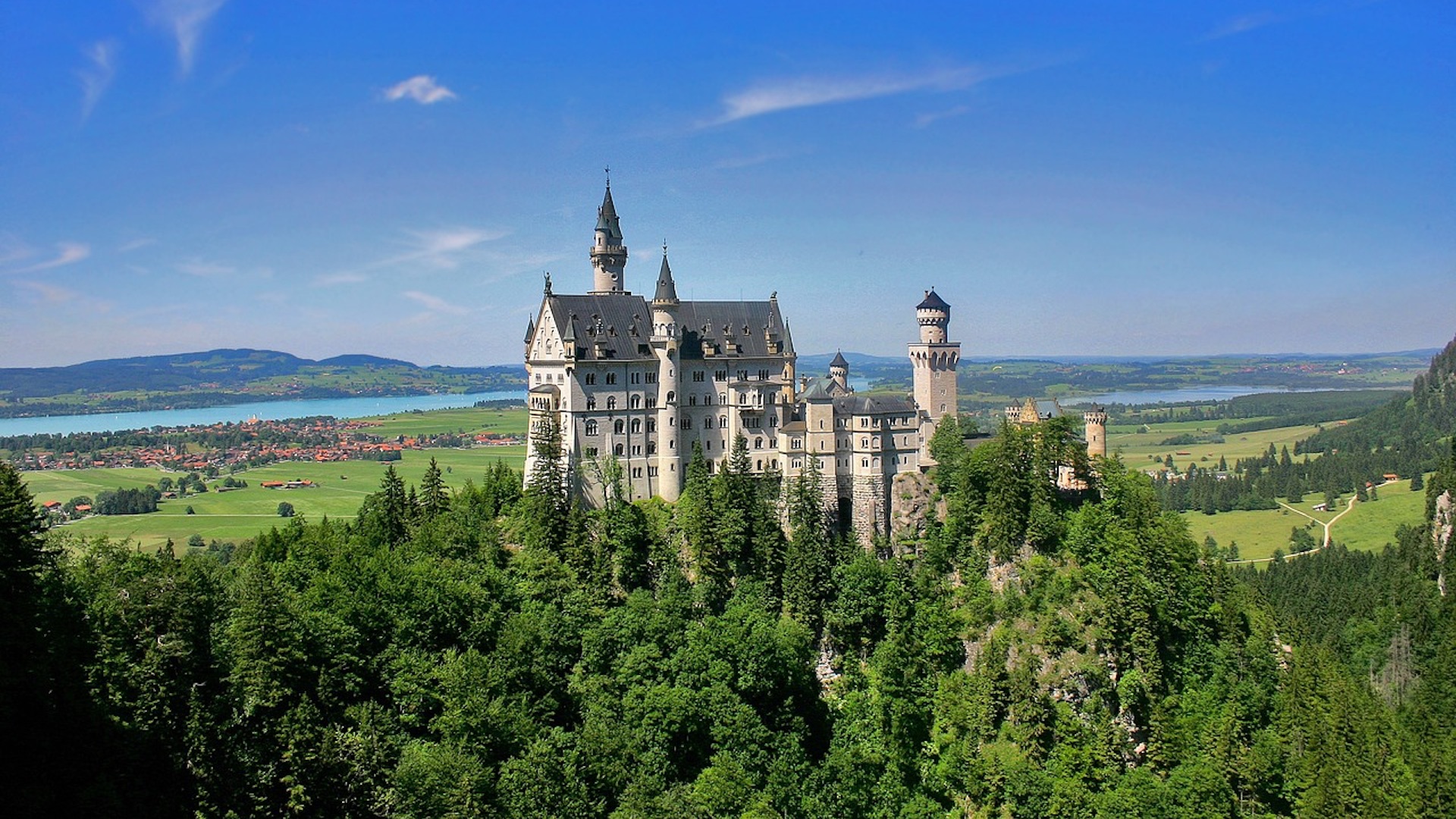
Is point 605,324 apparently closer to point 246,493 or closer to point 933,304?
point 933,304

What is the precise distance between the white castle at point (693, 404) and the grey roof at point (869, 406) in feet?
0.37

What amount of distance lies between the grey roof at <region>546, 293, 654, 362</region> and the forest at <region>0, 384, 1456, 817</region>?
24.1 feet

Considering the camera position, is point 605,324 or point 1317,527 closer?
point 605,324

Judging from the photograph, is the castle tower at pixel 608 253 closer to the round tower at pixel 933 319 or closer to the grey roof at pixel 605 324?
the grey roof at pixel 605 324

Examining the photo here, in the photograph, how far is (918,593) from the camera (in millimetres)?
69312

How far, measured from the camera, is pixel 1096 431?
256ft

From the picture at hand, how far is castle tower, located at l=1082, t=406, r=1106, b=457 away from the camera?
77500 millimetres

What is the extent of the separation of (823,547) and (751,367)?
16.3m

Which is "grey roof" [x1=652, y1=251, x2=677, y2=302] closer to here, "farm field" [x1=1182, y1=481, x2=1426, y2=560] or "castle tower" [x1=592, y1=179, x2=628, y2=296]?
"castle tower" [x1=592, y1=179, x2=628, y2=296]

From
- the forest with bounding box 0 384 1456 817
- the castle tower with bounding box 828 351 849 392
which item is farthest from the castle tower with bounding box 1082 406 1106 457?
the castle tower with bounding box 828 351 849 392

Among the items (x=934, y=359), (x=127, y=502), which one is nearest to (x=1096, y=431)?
(x=934, y=359)

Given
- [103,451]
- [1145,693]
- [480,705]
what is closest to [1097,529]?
[1145,693]

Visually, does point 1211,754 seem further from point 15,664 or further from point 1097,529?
point 15,664

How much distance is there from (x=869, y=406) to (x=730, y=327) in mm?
12639
